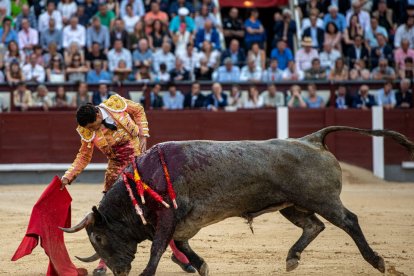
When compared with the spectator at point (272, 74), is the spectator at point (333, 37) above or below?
above

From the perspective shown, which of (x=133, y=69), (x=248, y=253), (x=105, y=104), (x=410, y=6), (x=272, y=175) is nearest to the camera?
(x=272, y=175)

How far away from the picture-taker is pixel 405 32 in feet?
46.1

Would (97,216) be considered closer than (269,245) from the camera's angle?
Yes

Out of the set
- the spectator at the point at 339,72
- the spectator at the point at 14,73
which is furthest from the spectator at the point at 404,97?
the spectator at the point at 14,73

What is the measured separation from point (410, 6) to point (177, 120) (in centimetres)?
403

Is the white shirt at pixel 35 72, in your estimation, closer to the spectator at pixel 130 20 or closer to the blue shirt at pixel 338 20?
the spectator at pixel 130 20

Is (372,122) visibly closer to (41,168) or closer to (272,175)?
(41,168)

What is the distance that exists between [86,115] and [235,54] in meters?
7.57

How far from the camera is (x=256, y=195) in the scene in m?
→ 5.77

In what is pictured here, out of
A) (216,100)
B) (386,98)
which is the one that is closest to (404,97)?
(386,98)

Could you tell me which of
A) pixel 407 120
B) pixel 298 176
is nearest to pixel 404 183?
pixel 407 120

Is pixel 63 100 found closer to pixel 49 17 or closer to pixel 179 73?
pixel 49 17

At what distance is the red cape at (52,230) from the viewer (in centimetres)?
614

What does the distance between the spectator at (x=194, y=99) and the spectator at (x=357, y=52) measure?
7.22 feet
